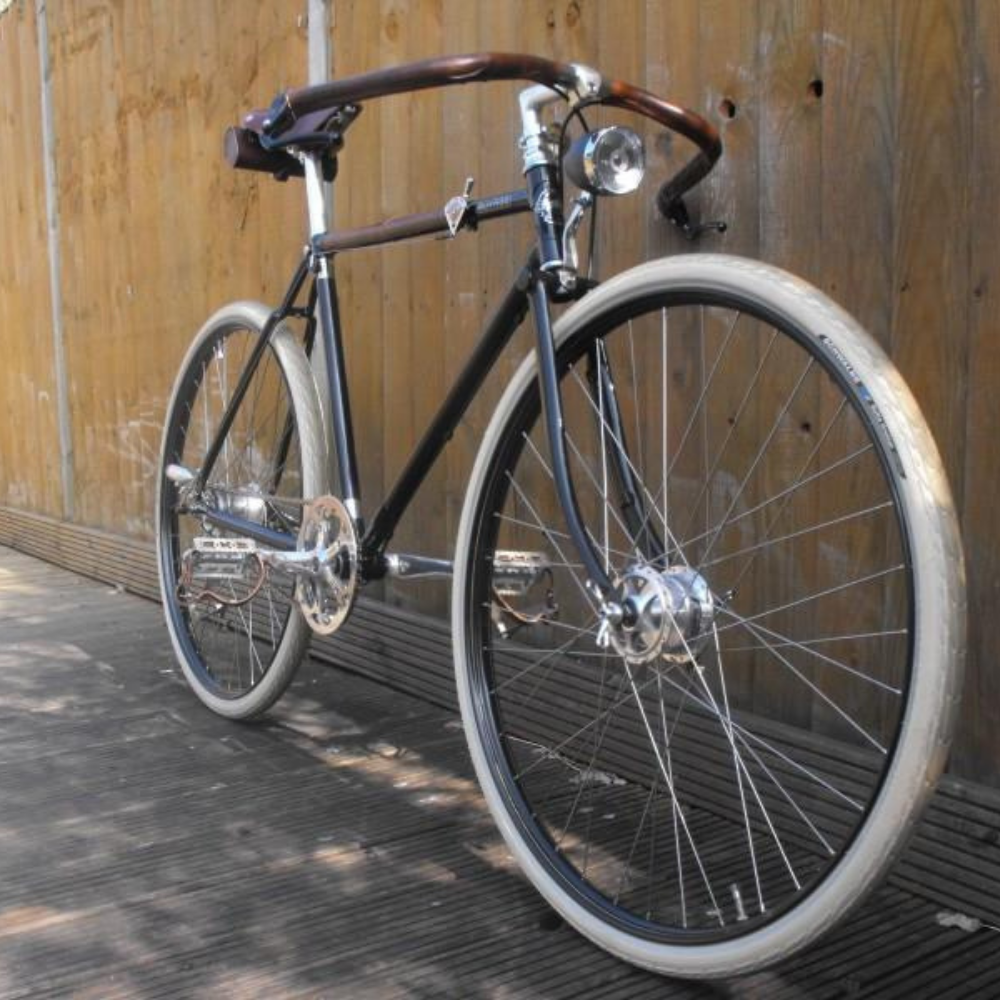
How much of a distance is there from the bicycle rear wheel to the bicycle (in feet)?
0.05

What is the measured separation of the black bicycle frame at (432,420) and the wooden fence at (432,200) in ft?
1.35

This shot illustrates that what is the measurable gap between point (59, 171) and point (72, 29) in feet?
1.90

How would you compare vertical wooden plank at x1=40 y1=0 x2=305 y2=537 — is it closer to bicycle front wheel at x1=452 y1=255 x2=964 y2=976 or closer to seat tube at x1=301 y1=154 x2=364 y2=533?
seat tube at x1=301 y1=154 x2=364 y2=533

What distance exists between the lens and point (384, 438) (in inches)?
129

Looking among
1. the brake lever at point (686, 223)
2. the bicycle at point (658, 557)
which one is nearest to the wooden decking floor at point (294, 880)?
the bicycle at point (658, 557)

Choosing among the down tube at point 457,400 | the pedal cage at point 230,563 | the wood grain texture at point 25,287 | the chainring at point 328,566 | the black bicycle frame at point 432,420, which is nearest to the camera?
the black bicycle frame at point 432,420

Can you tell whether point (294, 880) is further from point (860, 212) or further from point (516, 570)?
point (860, 212)

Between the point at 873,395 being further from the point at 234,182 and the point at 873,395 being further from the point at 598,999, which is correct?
the point at 234,182

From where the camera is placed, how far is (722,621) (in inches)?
89.0

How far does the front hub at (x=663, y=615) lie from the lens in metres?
1.63

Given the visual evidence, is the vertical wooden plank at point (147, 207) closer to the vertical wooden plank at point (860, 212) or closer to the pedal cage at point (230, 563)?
the pedal cage at point (230, 563)

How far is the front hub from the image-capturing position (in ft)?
5.36

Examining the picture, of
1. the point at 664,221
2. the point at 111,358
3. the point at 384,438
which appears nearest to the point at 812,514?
the point at 664,221

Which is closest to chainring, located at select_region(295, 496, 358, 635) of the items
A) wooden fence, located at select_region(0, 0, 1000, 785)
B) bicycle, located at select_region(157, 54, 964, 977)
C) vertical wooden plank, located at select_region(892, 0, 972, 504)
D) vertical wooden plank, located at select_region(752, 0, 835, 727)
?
bicycle, located at select_region(157, 54, 964, 977)
